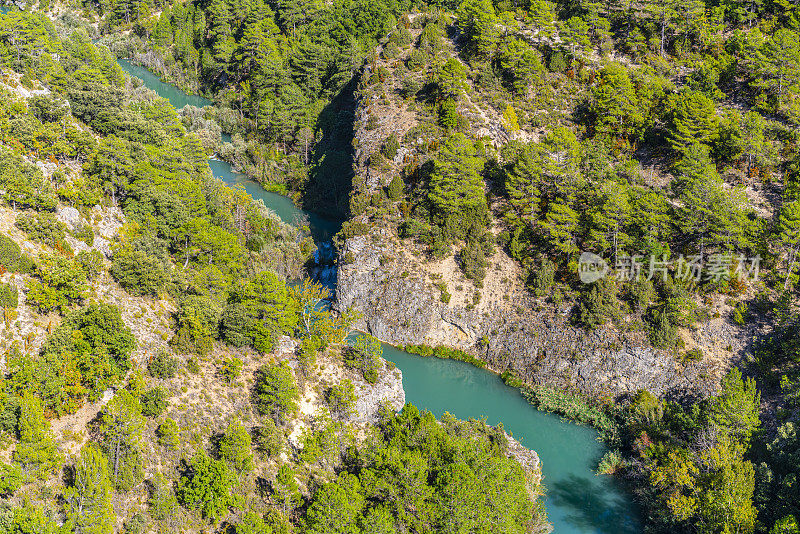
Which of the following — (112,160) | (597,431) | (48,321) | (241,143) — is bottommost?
(597,431)

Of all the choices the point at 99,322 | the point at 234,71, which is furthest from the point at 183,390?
the point at 234,71

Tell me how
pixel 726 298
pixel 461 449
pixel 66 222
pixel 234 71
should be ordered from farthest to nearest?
pixel 234 71 → pixel 726 298 → pixel 66 222 → pixel 461 449

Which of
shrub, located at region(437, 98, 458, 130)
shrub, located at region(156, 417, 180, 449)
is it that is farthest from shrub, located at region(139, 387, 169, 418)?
shrub, located at region(437, 98, 458, 130)

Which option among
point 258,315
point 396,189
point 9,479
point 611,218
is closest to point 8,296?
point 9,479

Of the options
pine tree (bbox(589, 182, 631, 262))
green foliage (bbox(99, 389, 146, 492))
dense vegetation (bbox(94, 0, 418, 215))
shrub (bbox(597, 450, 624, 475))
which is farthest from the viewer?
dense vegetation (bbox(94, 0, 418, 215))

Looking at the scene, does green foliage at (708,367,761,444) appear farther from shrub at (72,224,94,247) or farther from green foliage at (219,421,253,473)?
shrub at (72,224,94,247)

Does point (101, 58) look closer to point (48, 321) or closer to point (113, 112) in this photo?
point (113, 112)
